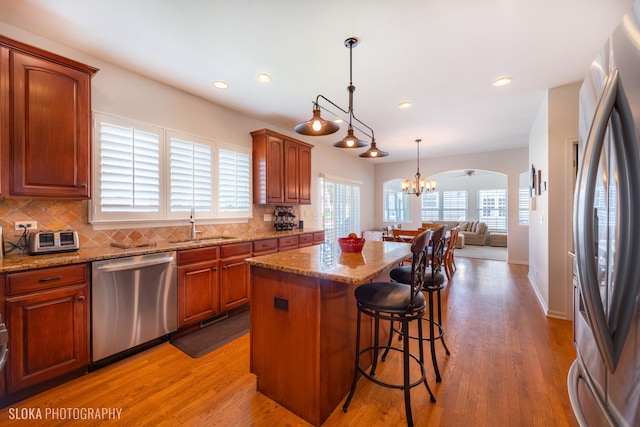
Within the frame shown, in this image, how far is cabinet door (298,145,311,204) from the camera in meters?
4.64

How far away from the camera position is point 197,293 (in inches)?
110

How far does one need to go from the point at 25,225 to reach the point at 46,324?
0.92 metres

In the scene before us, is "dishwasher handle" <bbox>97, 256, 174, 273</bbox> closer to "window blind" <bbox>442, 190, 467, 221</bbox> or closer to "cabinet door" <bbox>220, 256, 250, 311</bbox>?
"cabinet door" <bbox>220, 256, 250, 311</bbox>

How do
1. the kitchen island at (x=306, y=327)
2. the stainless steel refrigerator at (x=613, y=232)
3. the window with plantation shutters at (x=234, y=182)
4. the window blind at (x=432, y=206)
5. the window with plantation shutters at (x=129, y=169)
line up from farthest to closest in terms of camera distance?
the window blind at (x=432, y=206), the window with plantation shutters at (x=234, y=182), the window with plantation shutters at (x=129, y=169), the kitchen island at (x=306, y=327), the stainless steel refrigerator at (x=613, y=232)

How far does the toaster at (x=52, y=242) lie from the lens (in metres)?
2.09

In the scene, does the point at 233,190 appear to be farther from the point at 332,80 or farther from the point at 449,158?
the point at 449,158

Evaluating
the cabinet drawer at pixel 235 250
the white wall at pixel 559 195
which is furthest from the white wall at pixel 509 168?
the cabinet drawer at pixel 235 250

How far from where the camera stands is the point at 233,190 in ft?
12.7

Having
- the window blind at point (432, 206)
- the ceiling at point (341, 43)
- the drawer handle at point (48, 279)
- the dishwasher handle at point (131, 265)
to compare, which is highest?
the ceiling at point (341, 43)

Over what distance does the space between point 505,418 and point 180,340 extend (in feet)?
8.94

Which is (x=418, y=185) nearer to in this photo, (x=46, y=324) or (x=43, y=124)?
(x=43, y=124)

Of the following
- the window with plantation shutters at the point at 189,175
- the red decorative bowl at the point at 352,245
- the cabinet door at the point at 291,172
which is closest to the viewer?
the red decorative bowl at the point at 352,245

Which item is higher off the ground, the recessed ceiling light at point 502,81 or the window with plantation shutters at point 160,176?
the recessed ceiling light at point 502,81

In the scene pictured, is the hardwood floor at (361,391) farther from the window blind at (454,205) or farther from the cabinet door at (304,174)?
the window blind at (454,205)
